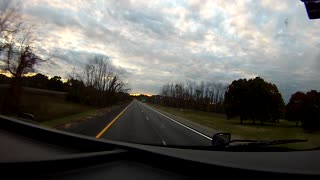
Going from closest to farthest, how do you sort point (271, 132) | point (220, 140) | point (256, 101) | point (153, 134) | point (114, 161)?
1. point (114, 161)
2. point (220, 140)
3. point (153, 134)
4. point (271, 132)
5. point (256, 101)

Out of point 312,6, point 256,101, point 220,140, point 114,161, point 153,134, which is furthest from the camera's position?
point 256,101

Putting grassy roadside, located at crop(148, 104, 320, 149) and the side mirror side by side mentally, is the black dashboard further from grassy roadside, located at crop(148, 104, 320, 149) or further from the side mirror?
grassy roadside, located at crop(148, 104, 320, 149)

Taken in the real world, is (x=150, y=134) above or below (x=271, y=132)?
below

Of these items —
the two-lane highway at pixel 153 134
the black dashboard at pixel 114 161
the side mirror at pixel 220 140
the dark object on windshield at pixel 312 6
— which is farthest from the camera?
the two-lane highway at pixel 153 134

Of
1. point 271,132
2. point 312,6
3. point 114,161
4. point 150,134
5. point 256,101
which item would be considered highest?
point 256,101

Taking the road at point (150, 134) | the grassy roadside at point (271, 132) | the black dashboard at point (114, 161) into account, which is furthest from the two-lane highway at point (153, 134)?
the black dashboard at point (114, 161)

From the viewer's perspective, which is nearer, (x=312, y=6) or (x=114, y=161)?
(x=114, y=161)

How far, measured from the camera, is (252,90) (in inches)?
1875

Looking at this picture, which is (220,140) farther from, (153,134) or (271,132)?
(271,132)

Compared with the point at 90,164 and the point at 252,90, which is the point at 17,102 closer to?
the point at 252,90

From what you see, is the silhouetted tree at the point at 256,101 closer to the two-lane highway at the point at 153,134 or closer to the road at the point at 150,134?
the two-lane highway at the point at 153,134

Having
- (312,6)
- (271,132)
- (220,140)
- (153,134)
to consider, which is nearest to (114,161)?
(220,140)

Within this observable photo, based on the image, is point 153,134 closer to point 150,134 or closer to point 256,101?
point 150,134

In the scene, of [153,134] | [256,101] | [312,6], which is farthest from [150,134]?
[256,101]
